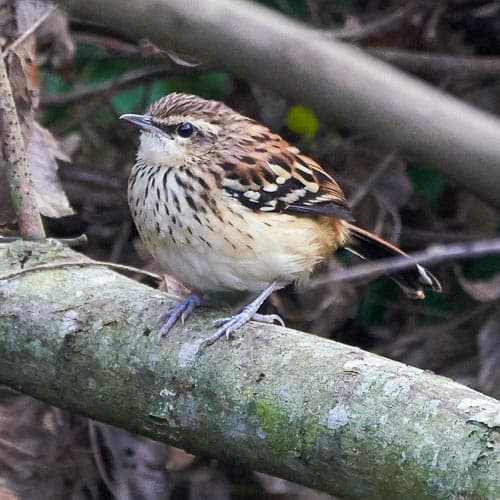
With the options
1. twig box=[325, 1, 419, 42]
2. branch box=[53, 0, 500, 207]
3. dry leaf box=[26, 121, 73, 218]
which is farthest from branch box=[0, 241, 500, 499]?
twig box=[325, 1, 419, 42]

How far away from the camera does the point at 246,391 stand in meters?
2.59

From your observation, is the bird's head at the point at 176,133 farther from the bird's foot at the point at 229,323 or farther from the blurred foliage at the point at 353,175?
the blurred foliage at the point at 353,175

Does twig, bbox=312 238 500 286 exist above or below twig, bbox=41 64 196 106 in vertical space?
above

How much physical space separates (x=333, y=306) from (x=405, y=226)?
68 cm

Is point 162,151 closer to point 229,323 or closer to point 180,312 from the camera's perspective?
point 180,312

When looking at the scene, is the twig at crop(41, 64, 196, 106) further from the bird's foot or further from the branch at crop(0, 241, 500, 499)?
the bird's foot

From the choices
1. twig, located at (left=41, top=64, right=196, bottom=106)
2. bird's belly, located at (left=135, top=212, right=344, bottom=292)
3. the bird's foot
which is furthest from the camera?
twig, located at (left=41, top=64, right=196, bottom=106)

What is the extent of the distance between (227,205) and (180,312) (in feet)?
1.73

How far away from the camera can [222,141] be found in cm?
376

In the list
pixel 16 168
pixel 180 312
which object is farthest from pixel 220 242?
pixel 16 168

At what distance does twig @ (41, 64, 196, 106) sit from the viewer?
5.20 meters

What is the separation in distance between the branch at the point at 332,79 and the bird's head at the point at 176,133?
269cm

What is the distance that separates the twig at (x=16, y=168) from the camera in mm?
3400

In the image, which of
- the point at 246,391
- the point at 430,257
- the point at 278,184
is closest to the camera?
the point at 430,257
